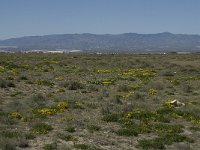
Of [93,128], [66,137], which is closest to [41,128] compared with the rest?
[66,137]

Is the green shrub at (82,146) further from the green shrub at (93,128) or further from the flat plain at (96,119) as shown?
the green shrub at (93,128)

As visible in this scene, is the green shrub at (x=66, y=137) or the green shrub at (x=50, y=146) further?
the green shrub at (x=66, y=137)

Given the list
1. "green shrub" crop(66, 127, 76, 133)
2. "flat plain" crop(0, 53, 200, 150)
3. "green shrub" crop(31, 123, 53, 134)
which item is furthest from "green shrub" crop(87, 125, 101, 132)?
"green shrub" crop(31, 123, 53, 134)

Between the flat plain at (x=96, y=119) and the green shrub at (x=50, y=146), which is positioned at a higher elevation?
the green shrub at (x=50, y=146)

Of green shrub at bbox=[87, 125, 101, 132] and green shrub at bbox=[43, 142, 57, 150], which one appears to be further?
green shrub at bbox=[87, 125, 101, 132]

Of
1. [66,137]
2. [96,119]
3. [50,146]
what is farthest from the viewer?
[96,119]

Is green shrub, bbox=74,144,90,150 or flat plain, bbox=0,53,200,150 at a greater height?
green shrub, bbox=74,144,90,150

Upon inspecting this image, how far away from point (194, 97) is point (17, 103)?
11.4 meters

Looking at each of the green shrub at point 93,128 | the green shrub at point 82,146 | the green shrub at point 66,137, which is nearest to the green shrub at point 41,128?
the green shrub at point 66,137

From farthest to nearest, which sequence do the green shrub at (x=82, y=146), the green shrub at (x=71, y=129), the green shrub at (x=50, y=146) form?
the green shrub at (x=71, y=129) → the green shrub at (x=82, y=146) → the green shrub at (x=50, y=146)

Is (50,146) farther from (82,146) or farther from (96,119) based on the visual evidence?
(96,119)

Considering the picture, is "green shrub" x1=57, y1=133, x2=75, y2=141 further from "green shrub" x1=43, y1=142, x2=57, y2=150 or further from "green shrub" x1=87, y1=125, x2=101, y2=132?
"green shrub" x1=87, y1=125, x2=101, y2=132

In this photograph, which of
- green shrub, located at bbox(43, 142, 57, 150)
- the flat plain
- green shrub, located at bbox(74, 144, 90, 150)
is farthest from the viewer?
the flat plain

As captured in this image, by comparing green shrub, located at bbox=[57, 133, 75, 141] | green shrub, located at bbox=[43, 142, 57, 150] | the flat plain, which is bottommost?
the flat plain
